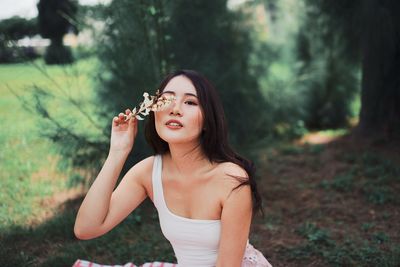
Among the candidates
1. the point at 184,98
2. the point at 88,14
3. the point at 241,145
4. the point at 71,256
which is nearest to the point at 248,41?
the point at 241,145

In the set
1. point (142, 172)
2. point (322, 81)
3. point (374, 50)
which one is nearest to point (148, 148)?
point (142, 172)

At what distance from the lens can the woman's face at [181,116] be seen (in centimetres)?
166

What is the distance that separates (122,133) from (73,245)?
1574 millimetres

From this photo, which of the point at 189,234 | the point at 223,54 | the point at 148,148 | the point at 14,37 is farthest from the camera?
the point at 223,54

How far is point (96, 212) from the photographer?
68.3 inches

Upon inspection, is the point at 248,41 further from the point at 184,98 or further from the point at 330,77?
A: the point at 184,98

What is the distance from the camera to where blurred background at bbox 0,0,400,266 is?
310 centimetres

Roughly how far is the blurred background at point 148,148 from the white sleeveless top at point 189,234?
1105 millimetres

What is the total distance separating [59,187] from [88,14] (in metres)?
1.75

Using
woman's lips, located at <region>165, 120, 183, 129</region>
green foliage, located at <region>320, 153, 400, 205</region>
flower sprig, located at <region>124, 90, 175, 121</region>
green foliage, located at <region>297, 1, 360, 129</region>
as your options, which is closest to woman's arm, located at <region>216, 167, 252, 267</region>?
woman's lips, located at <region>165, 120, 183, 129</region>

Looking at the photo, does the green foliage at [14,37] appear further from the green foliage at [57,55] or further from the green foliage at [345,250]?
the green foliage at [345,250]

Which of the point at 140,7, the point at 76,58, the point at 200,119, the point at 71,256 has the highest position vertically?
the point at 140,7

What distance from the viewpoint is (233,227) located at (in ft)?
5.37

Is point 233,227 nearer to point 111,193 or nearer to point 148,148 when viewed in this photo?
point 111,193
